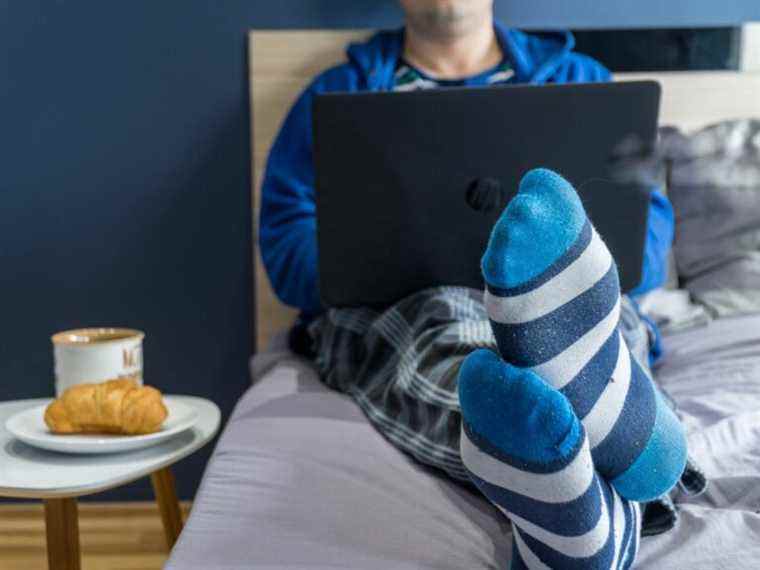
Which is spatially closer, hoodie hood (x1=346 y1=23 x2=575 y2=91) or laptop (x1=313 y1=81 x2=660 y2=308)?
laptop (x1=313 y1=81 x2=660 y2=308)

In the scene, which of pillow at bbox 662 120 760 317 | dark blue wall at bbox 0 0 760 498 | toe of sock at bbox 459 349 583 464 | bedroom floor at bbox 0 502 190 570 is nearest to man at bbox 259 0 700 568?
toe of sock at bbox 459 349 583 464

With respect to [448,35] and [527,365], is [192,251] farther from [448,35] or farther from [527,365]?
[527,365]

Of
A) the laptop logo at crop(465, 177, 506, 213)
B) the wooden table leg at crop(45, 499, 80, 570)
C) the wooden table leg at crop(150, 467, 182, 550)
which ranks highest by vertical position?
the laptop logo at crop(465, 177, 506, 213)

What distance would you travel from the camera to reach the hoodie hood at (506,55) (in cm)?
150

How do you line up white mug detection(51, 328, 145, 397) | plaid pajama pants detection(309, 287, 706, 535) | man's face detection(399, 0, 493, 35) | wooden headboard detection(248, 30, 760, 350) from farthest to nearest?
1. wooden headboard detection(248, 30, 760, 350)
2. man's face detection(399, 0, 493, 35)
3. white mug detection(51, 328, 145, 397)
4. plaid pajama pants detection(309, 287, 706, 535)

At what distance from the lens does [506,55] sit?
1.55 m

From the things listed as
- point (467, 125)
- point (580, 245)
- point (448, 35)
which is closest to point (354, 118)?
point (467, 125)

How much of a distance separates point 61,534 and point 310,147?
682mm

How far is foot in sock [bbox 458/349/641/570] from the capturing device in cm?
63

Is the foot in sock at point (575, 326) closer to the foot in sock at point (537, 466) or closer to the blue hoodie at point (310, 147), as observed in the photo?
the foot in sock at point (537, 466)

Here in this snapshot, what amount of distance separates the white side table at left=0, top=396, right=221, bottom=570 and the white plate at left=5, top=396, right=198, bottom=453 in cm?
1

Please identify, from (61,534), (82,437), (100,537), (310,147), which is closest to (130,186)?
(310,147)

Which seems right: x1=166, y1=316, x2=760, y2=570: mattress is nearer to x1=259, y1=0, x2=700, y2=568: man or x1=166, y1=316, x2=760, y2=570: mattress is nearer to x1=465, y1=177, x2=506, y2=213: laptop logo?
x1=259, y1=0, x2=700, y2=568: man

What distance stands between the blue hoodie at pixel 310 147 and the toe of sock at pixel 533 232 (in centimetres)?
61
